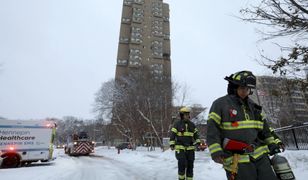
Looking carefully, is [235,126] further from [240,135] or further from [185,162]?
[185,162]

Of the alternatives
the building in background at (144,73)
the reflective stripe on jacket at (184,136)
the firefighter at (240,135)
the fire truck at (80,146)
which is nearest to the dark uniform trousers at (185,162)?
the reflective stripe on jacket at (184,136)

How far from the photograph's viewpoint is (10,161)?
1350 centimetres

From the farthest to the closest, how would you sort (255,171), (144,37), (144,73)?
(144,37) → (144,73) → (255,171)

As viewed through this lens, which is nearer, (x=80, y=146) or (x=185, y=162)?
(x=185, y=162)

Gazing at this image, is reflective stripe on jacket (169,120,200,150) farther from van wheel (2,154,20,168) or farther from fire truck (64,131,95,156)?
fire truck (64,131,95,156)

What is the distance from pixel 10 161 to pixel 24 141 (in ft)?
4.23

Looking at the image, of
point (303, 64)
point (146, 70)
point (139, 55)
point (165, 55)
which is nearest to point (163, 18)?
point (165, 55)

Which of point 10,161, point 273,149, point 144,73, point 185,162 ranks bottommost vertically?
point 10,161

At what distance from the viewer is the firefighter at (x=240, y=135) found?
3059mm

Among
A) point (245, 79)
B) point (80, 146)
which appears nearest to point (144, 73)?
point (80, 146)

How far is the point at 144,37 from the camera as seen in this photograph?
82.9 meters

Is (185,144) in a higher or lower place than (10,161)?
higher

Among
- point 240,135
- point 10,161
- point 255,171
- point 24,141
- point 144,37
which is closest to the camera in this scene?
point 255,171

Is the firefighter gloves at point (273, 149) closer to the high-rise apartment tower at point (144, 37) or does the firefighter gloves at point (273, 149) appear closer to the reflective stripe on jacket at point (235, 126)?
the reflective stripe on jacket at point (235, 126)
